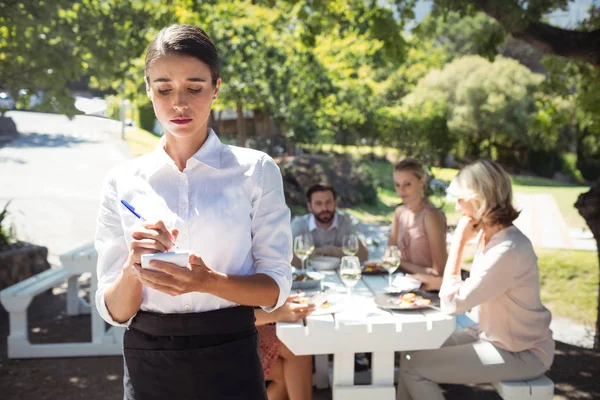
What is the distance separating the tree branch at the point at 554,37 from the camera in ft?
15.6

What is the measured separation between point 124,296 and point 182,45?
1.97ft

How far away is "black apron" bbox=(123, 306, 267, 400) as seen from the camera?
1461 millimetres

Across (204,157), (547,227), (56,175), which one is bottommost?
(547,227)

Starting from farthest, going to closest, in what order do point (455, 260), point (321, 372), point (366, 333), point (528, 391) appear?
point (321, 372), point (455, 260), point (528, 391), point (366, 333)

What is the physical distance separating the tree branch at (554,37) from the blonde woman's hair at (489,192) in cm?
195

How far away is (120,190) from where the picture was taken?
1.52 m

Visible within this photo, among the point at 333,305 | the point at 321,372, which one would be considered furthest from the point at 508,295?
the point at 321,372

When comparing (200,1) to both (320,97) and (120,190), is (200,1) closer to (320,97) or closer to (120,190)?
(320,97)

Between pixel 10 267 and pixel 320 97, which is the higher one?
pixel 320 97

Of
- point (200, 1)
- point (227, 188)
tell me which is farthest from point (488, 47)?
point (227, 188)

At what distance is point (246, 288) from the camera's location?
1.42 meters

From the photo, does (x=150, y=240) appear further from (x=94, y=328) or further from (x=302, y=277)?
(x=94, y=328)

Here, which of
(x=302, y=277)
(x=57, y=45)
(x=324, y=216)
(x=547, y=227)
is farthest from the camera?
(x=547, y=227)

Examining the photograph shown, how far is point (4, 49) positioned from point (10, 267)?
228cm
